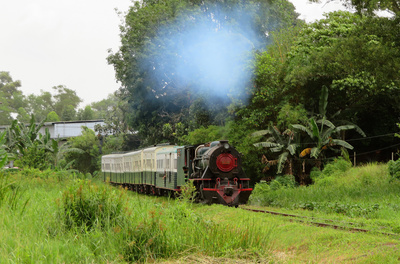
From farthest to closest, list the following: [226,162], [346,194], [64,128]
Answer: [64,128] < [346,194] < [226,162]

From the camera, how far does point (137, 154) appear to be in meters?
27.5

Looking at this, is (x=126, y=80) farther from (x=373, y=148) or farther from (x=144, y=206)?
(x=144, y=206)

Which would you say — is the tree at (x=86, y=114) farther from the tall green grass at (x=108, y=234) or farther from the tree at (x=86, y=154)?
the tall green grass at (x=108, y=234)

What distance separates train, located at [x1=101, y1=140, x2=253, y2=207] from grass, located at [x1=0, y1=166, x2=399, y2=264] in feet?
14.1

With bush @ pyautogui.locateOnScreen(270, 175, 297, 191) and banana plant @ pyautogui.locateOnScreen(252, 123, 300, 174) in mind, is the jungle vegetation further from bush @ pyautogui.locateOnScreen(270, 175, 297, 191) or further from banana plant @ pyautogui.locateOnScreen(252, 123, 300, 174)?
bush @ pyautogui.locateOnScreen(270, 175, 297, 191)

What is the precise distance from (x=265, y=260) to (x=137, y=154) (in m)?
21.3

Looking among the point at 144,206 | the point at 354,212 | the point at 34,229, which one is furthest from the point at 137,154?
the point at 34,229

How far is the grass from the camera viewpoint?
6609 millimetres

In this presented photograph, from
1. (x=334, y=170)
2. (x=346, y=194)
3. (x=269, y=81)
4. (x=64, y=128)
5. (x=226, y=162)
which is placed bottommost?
(x=346, y=194)

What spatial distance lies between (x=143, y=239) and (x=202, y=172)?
35.4 ft

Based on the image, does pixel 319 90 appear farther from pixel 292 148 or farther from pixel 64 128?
pixel 64 128

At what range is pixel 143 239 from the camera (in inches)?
276

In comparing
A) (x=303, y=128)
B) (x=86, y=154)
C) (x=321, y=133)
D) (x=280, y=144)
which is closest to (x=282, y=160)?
(x=280, y=144)

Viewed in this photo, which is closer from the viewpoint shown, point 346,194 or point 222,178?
point 222,178
